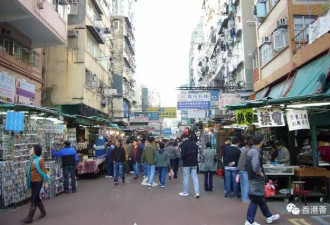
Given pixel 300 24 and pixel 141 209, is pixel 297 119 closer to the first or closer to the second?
pixel 141 209

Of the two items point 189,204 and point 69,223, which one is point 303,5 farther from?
point 69,223

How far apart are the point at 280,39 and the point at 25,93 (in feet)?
42.1

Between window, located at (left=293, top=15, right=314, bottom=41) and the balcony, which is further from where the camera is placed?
window, located at (left=293, top=15, right=314, bottom=41)

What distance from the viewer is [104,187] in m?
14.0

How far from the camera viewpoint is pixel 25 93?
53.3 feet

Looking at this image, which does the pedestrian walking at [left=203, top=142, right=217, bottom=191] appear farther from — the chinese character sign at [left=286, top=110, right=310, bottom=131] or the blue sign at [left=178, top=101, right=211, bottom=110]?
the blue sign at [left=178, top=101, right=211, bottom=110]

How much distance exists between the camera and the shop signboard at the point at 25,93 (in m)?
15.6

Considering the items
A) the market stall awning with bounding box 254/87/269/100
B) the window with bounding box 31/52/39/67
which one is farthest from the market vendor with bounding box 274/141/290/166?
the window with bounding box 31/52/39/67

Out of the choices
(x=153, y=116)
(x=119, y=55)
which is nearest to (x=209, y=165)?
(x=153, y=116)

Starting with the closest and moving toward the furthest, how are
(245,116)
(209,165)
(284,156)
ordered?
(245,116) → (284,156) → (209,165)

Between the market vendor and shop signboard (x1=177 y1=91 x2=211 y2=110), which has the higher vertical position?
shop signboard (x1=177 y1=91 x2=211 y2=110)

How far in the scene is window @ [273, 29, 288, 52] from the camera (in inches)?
649

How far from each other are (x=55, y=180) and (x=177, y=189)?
4564 millimetres

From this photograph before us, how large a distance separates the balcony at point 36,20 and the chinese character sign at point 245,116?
9354 mm
